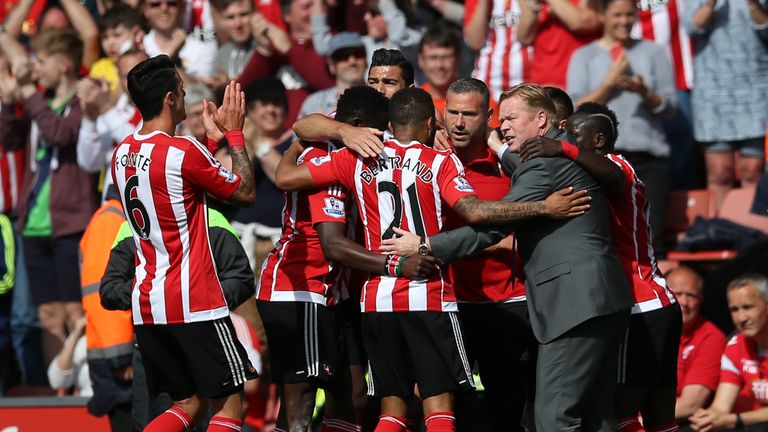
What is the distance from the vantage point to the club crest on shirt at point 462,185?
770 centimetres

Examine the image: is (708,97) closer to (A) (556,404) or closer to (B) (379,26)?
(B) (379,26)

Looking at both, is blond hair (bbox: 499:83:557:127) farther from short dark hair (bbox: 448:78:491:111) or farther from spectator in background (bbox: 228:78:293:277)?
spectator in background (bbox: 228:78:293:277)

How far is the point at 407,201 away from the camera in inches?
307

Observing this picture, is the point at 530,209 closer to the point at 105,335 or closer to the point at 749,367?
the point at 105,335

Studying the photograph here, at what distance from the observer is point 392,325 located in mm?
7805

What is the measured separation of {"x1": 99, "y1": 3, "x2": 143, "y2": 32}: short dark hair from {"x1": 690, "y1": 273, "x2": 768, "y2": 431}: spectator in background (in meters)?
6.15

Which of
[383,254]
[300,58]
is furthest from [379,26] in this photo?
[383,254]

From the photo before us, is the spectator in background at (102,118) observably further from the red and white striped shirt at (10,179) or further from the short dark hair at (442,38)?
the short dark hair at (442,38)

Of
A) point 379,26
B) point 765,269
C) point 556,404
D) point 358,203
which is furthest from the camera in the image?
point 379,26

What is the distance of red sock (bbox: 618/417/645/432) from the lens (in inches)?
317

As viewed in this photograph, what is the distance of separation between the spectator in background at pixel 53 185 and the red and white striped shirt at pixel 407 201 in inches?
195

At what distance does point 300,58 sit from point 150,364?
17.5ft

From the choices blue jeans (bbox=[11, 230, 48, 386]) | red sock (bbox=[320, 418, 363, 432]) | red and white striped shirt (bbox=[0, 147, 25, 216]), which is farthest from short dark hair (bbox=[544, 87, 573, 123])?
red and white striped shirt (bbox=[0, 147, 25, 216])

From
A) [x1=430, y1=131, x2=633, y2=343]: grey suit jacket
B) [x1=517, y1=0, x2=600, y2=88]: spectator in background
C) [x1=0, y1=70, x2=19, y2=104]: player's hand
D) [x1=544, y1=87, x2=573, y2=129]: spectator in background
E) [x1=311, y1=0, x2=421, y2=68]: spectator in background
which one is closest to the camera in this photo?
[x1=430, y1=131, x2=633, y2=343]: grey suit jacket
